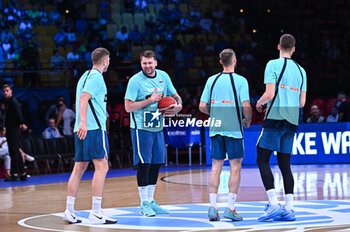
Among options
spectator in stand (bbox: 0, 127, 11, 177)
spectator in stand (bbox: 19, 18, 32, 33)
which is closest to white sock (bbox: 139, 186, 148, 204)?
spectator in stand (bbox: 0, 127, 11, 177)

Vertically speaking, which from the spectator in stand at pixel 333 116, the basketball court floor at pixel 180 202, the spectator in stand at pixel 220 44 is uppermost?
the spectator in stand at pixel 220 44

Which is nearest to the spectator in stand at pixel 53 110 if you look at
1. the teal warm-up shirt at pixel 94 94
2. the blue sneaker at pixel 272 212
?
the teal warm-up shirt at pixel 94 94

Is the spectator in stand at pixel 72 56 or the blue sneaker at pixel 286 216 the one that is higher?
the spectator in stand at pixel 72 56

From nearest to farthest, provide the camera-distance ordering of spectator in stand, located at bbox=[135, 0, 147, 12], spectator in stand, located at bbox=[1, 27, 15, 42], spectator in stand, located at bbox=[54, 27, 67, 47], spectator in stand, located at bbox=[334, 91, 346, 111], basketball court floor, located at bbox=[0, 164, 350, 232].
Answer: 1. basketball court floor, located at bbox=[0, 164, 350, 232]
2. spectator in stand, located at bbox=[334, 91, 346, 111]
3. spectator in stand, located at bbox=[1, 27, 15, 42]
4. spectator in stand, located at bbox=[54, 27, 67, 47]
5. spectator in stand, located at bbox=[135, 0, 147, 12]

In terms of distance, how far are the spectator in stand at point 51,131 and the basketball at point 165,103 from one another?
9.10 m

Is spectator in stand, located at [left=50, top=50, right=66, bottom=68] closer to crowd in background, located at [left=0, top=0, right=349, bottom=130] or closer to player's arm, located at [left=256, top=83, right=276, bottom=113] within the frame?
crowd in background, located at [left=0, top=0, right=349, bottom=130]

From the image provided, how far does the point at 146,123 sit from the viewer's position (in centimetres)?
821

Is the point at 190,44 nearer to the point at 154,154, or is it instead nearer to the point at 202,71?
the point at 202,71

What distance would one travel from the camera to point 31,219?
8.22 meters

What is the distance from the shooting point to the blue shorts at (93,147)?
7648 mm

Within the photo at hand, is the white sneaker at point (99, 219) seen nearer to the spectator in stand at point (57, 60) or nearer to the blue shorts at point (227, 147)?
the blue shorts at point (227, 147)

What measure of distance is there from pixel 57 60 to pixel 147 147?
14241mm

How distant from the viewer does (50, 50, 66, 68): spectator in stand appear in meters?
21.1

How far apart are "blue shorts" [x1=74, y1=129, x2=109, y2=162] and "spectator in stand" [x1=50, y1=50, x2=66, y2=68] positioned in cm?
1369
